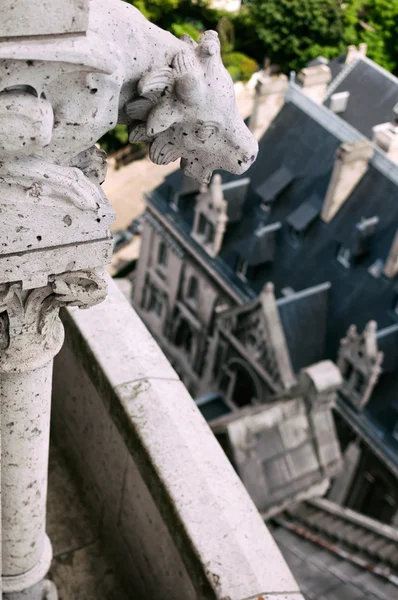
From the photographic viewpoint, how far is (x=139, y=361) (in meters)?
8.08

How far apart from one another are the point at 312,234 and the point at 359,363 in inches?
274

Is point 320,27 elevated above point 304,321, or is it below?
above

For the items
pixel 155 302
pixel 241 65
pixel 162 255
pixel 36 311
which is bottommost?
pixel 155 302

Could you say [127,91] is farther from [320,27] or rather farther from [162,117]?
[320,27]

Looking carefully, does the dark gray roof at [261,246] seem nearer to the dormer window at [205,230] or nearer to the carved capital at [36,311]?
the dormer window at [205,230]

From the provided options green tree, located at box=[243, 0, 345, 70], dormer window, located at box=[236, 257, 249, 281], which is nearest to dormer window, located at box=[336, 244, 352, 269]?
dormer window, located at box=[236, 257, 249, 281]

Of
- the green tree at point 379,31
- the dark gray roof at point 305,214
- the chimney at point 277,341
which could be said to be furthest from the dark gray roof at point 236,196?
the green tree at point 379,31

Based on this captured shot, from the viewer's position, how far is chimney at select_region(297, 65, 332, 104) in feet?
128

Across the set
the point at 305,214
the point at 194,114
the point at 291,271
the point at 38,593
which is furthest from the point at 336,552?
the point at 194,114

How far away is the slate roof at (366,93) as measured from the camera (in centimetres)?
3883

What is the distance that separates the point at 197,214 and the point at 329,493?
511 inches

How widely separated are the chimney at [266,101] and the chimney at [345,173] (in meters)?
5.08

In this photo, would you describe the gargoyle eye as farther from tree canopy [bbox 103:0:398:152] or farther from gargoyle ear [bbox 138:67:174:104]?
tree canopy [bbox 103:0:398:152]

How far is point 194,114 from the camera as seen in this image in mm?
4785
